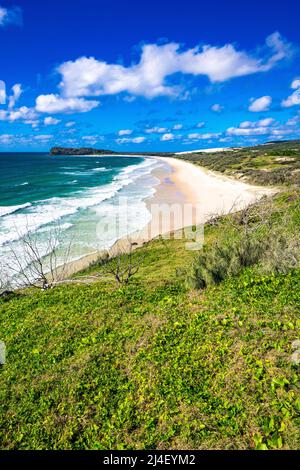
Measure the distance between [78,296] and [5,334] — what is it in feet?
8.08

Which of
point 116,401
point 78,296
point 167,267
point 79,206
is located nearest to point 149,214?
point 79,206

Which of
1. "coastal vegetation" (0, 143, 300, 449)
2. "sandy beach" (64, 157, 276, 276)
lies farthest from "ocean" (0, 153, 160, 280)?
"coastal vegetation" (0, 143, 300, 449)

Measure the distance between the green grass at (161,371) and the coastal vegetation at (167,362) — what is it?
0.06 feet

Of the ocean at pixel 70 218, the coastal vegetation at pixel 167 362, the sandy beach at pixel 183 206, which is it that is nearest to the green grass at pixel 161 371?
the coastal vegetation at pixel 167 362

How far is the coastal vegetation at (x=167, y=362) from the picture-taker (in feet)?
15.7

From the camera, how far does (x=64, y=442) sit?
4930mm

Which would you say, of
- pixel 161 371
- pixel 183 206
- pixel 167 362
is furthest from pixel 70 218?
pixel 161 371

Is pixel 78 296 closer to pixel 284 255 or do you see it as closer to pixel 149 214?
pixel 284 255

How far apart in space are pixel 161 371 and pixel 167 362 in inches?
9.8

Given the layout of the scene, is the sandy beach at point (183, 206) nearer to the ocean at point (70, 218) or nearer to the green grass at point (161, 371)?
the ocean at point (70, 218)

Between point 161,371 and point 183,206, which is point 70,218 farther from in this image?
point 161,371

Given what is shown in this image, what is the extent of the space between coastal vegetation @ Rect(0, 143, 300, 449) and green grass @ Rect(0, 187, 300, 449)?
19mm

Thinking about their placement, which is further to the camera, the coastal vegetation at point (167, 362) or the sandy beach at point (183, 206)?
the sandy beach at point (183, 206)

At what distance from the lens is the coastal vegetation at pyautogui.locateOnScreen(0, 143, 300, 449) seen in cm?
478
